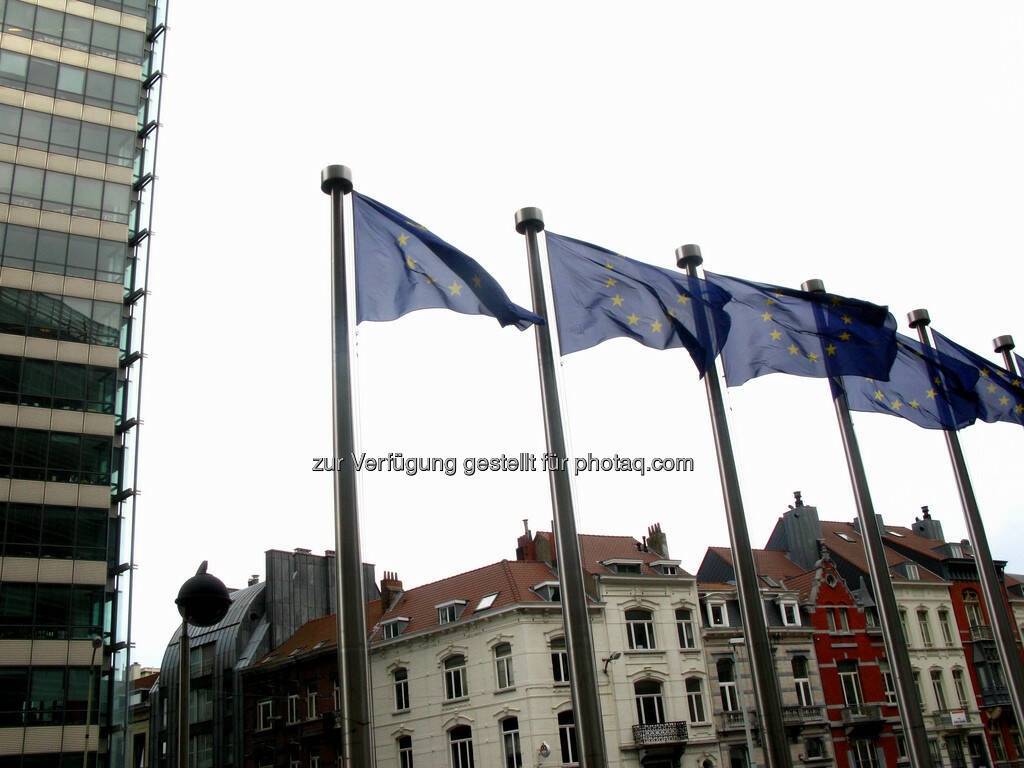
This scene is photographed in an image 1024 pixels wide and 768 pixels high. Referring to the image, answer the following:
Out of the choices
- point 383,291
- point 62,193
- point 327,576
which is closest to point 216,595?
point 383,291

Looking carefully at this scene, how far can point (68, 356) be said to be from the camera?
39.5m

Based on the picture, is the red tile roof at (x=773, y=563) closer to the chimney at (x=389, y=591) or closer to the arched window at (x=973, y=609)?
the arched window at (x=973, y=609)

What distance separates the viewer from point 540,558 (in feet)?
172

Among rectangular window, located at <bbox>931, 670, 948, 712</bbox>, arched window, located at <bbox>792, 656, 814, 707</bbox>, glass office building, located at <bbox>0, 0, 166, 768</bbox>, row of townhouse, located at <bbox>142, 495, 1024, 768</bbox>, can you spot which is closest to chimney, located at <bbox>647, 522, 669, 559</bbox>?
row of townhouse, located at <bbox>142, 495, 1024, 768</bbox>

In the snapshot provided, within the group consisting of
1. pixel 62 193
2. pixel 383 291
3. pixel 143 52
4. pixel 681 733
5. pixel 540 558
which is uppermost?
pixel 143 52

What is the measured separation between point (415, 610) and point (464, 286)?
41.0 meters

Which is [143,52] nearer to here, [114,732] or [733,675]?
[114,732]

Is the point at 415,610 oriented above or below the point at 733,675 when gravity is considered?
above

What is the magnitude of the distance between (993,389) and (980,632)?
4607 cm

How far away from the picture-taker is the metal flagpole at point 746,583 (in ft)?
40.9

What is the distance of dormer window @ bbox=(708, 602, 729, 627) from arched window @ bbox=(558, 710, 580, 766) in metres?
10.6

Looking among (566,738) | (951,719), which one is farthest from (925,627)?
(566,738)

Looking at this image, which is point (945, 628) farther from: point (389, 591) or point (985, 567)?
point (985, 567)

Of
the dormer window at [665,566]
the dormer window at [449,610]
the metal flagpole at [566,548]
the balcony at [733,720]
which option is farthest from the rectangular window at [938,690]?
the metal flagpole at [566,548]
